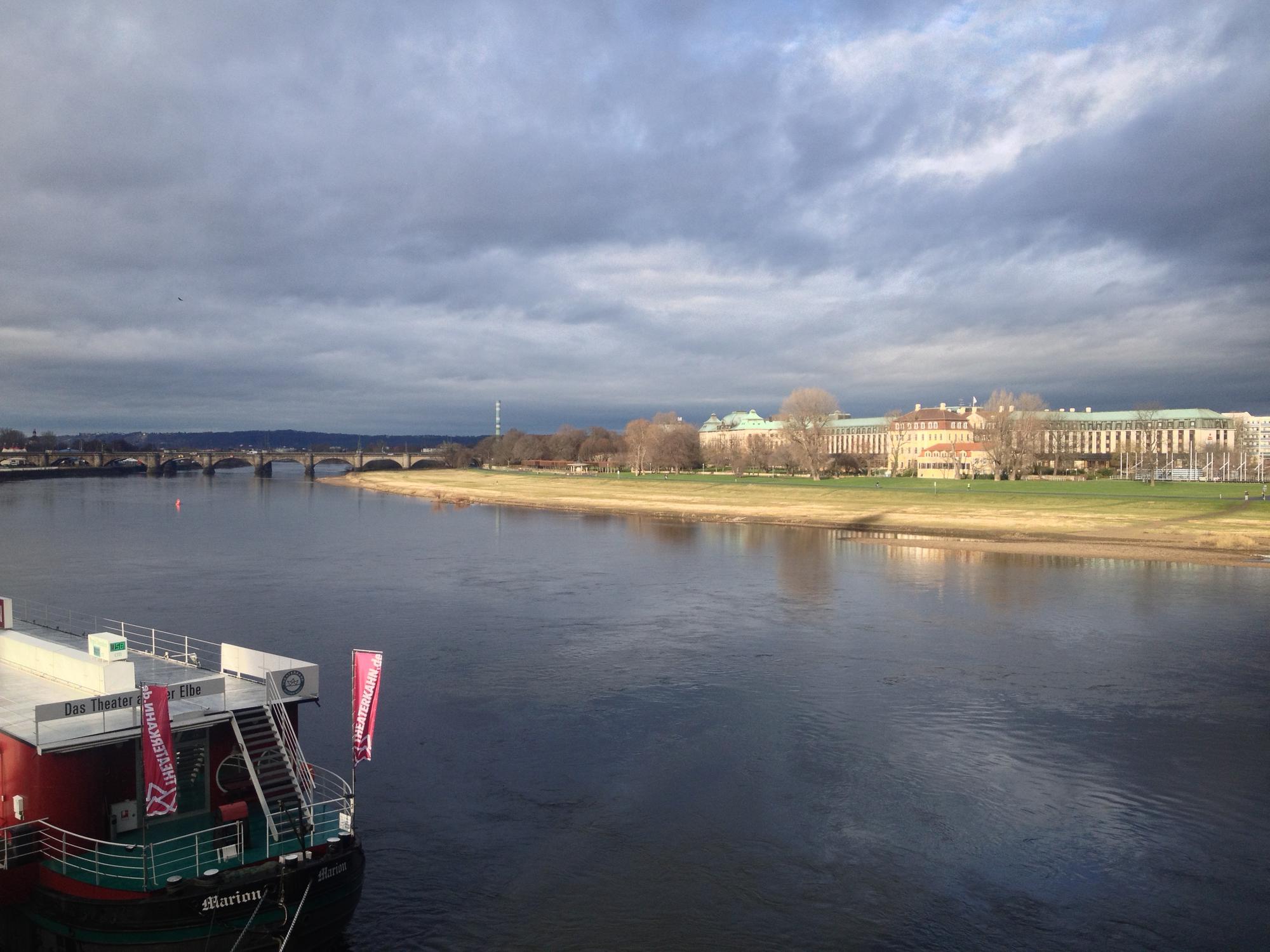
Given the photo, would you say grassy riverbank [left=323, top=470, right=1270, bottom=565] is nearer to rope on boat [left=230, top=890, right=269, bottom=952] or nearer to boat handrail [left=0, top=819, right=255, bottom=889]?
rope on boat [left=230, top=890, right=269, bottom=952]

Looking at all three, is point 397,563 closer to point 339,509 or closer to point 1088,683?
point 1088,683

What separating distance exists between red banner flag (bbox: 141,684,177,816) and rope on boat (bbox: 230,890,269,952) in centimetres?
152

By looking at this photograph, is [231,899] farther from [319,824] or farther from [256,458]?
[256,458]

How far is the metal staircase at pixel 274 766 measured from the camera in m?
12.7

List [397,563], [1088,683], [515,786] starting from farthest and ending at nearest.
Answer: [397,563]
[1088,683]
[515,786]

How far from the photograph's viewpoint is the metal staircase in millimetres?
12672

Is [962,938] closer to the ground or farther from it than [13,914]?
closer to the ground

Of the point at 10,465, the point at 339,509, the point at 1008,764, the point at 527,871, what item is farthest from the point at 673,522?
the point at 10,465

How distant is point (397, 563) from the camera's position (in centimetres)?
4875

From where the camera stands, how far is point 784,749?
20.1 metres

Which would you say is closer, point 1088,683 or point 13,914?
point 13,914

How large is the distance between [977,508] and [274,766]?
66393 millimetres

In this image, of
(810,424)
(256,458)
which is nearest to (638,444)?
(810,424)

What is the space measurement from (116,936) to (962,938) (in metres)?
10.8
